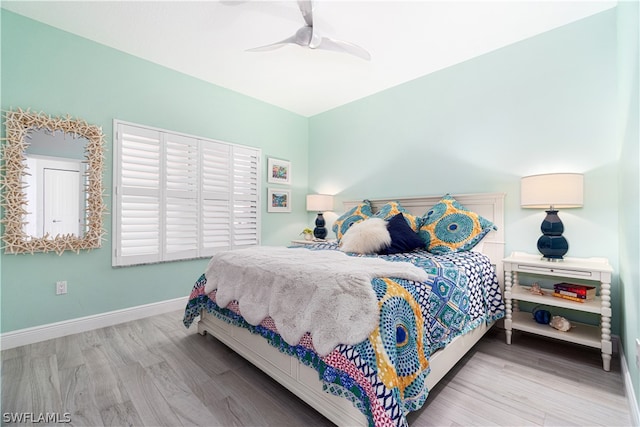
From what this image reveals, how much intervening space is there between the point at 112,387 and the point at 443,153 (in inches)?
141

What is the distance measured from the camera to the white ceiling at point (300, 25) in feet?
7.49

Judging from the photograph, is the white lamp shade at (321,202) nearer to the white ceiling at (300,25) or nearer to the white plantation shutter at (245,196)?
the white plantation shutter at (245,196)

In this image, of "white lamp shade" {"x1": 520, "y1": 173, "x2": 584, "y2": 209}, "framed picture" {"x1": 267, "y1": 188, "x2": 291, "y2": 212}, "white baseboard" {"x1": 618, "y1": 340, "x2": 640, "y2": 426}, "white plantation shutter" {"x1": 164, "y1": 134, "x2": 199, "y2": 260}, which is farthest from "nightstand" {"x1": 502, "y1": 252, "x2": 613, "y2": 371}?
"white plantation shutter" {"x1": 164, "y1": 134, "x2": 199, "y2": 260}

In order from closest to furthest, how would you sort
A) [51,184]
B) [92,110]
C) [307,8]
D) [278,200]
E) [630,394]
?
1. [630,394]
2. [307,8]
3. [51,184]
4. [92,110]
5. [278,200]

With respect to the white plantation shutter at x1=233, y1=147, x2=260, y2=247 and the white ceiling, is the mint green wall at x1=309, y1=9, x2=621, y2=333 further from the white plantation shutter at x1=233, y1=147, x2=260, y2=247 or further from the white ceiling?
the white plantation shutter at x1=233, y1=147, x2=260, y2=247

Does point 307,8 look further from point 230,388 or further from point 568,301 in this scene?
point 568,301

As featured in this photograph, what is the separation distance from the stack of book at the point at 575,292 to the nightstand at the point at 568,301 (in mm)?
36

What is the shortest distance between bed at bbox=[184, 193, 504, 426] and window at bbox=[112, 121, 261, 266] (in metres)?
1.07

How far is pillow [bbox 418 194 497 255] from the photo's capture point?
2.61m

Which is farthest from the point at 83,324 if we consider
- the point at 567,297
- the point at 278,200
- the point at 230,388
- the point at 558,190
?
the point at 558,190

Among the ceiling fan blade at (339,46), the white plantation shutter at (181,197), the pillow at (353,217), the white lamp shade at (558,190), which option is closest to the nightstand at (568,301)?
the white lamp shade at (558,190)

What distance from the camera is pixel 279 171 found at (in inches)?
174

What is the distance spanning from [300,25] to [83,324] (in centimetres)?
345

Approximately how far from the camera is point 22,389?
5.70 ft
